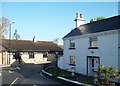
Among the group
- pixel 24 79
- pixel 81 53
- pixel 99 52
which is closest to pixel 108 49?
pixel 99 52

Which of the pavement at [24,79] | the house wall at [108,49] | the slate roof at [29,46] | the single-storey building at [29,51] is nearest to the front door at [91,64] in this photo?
the house wall at [108,49]

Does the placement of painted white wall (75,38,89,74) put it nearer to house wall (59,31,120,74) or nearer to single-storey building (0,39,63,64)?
house wall (59,31,120,74)

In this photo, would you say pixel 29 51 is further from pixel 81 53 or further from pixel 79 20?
pixel 81 53

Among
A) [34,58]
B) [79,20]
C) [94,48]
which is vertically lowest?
[34,58]

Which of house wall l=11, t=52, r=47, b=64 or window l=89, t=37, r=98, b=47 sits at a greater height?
window l=89, t=37, r=98, b=47

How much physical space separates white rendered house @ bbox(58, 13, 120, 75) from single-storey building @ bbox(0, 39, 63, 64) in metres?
17.0

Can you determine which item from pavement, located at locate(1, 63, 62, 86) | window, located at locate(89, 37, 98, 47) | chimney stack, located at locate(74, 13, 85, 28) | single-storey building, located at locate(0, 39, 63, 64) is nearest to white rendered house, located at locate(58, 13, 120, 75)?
window, located at locate(89, 37, 98, 47)

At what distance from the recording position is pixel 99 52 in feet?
83.0

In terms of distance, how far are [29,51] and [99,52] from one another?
95.6 feet

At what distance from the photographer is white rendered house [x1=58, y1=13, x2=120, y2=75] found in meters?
23.0

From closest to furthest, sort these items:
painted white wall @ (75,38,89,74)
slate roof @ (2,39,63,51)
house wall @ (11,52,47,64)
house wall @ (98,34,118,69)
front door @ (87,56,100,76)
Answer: house wall @ (98,34,118,69)
front door @ (87,56,100,76)
painted white wall @ (75,38,89,74)
house wall @ (11,52,47,64)
slate roof @ (2,39,63,51)

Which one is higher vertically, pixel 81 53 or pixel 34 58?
pixel 81 53

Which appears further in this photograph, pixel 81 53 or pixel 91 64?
pixel 81 53

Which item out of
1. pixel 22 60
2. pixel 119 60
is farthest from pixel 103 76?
pixel 22 60
